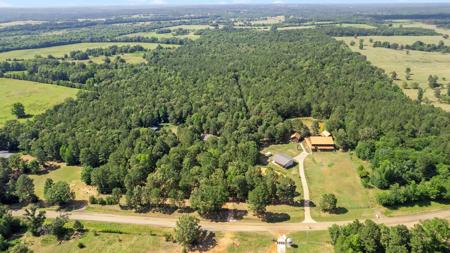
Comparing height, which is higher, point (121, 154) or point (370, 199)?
point (121, 154)

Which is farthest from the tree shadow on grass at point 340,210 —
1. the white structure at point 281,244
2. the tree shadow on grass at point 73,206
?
the tree shadow on grass at point 73,206

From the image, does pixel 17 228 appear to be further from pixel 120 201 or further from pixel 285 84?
pixel 285 84

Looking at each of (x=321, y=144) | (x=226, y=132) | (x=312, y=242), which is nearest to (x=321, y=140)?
(x=321, y=144)

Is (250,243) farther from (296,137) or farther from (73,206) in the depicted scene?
(296,137)

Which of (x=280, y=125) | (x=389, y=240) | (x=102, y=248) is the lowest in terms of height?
(x=102, y=248)

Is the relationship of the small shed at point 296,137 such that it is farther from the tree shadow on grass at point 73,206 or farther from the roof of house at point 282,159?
the tree shadow on grass at point 73,206

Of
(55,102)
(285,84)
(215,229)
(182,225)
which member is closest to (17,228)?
(182,225)

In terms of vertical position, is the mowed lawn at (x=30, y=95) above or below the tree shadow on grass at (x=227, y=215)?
above
